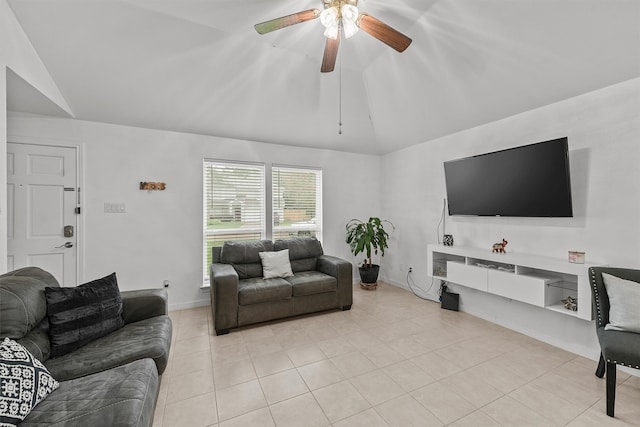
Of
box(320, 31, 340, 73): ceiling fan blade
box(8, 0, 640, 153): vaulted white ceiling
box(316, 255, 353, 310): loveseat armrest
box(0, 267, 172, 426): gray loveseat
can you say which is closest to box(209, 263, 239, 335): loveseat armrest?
box(0, 267, 172, 426): gray loveseat

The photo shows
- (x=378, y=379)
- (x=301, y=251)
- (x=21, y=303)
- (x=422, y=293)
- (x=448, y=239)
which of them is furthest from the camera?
(x=422, y=293)

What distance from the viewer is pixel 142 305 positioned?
230 centimetres

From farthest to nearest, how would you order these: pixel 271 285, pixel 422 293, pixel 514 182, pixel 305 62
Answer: pixel 422 293 < pixel 271 285 < pixel 305 62 < pixel 514 182

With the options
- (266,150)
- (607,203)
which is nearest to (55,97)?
(266,150)

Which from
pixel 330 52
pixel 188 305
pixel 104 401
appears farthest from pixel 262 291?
pixel 330 52

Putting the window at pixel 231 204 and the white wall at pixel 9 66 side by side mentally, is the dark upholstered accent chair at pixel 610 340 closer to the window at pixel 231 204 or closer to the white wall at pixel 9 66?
the window at pixel 231 204

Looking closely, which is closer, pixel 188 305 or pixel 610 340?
pixel 610 340

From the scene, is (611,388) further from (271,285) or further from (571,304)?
(271,285)

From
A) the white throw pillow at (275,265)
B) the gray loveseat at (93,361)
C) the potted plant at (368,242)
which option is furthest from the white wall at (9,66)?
the potted plant at (368,242)

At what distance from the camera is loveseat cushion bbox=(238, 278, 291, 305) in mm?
3129

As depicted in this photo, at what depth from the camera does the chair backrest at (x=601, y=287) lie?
2.10 metres

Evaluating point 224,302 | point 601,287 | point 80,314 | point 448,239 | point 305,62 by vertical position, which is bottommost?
point 224,302

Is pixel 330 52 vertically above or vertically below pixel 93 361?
above

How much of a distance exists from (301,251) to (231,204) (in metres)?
1.28
